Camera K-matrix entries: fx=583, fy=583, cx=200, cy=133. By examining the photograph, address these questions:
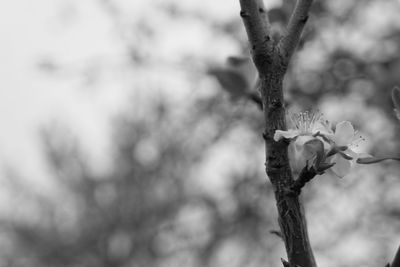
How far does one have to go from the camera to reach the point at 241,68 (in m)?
0.93

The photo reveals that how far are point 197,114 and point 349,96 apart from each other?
1.23m

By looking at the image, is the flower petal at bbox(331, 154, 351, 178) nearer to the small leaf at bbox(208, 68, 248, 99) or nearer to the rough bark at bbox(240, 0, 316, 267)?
the rough bark at bbox(240, 0, 316, 267)

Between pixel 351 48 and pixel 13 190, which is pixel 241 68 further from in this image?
pixel 13 190

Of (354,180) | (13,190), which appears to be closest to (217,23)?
(354,180)

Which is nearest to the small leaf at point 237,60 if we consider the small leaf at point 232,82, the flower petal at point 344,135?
the small leaf at point 232,82

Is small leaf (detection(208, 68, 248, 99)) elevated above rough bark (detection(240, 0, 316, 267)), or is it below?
above

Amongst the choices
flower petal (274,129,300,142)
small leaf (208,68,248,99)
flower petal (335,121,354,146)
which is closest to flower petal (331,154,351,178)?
flower petal (335,121,354,146)

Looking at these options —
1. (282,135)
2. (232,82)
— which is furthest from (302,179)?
(232,82)

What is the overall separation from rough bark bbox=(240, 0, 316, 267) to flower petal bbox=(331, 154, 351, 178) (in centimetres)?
12

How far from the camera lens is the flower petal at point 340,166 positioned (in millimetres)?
665

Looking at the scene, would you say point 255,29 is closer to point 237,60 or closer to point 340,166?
point 340,166

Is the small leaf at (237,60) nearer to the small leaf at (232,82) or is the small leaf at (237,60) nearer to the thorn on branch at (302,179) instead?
the small leaf at (232,82)

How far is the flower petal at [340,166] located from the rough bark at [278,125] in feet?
0.38

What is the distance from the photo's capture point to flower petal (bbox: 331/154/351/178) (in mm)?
665
